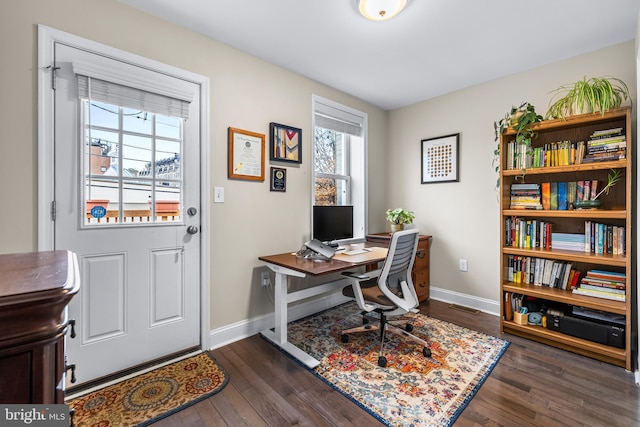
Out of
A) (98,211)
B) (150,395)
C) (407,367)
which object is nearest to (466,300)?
(407,367)

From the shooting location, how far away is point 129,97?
1884 millimetres

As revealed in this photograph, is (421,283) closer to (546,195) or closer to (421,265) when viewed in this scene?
(421,265)

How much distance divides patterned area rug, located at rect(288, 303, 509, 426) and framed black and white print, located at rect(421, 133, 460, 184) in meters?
1.57

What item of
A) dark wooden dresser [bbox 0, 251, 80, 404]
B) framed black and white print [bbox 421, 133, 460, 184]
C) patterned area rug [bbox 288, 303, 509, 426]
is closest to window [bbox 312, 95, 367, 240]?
framed black and white print [bbox 421, 133, 460, 184]

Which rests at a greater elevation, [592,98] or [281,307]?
[592,98]

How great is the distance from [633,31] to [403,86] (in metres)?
1.70

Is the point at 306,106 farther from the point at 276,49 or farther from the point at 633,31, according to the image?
the point at 633,31

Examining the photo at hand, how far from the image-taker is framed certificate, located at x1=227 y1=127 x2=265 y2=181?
2.35m

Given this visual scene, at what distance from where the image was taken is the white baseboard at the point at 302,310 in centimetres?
233

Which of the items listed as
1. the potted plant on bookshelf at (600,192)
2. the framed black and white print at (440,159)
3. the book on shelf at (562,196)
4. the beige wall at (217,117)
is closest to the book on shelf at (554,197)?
the book on shelf at (562,196)

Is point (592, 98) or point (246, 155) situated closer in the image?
point (592, 98)

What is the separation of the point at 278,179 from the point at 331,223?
2.14ft

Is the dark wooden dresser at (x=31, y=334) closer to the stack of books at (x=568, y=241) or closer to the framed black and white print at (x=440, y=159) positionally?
the stack of books at (x=568, y=241)

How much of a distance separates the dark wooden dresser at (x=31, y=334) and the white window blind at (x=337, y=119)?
9.07 ft
